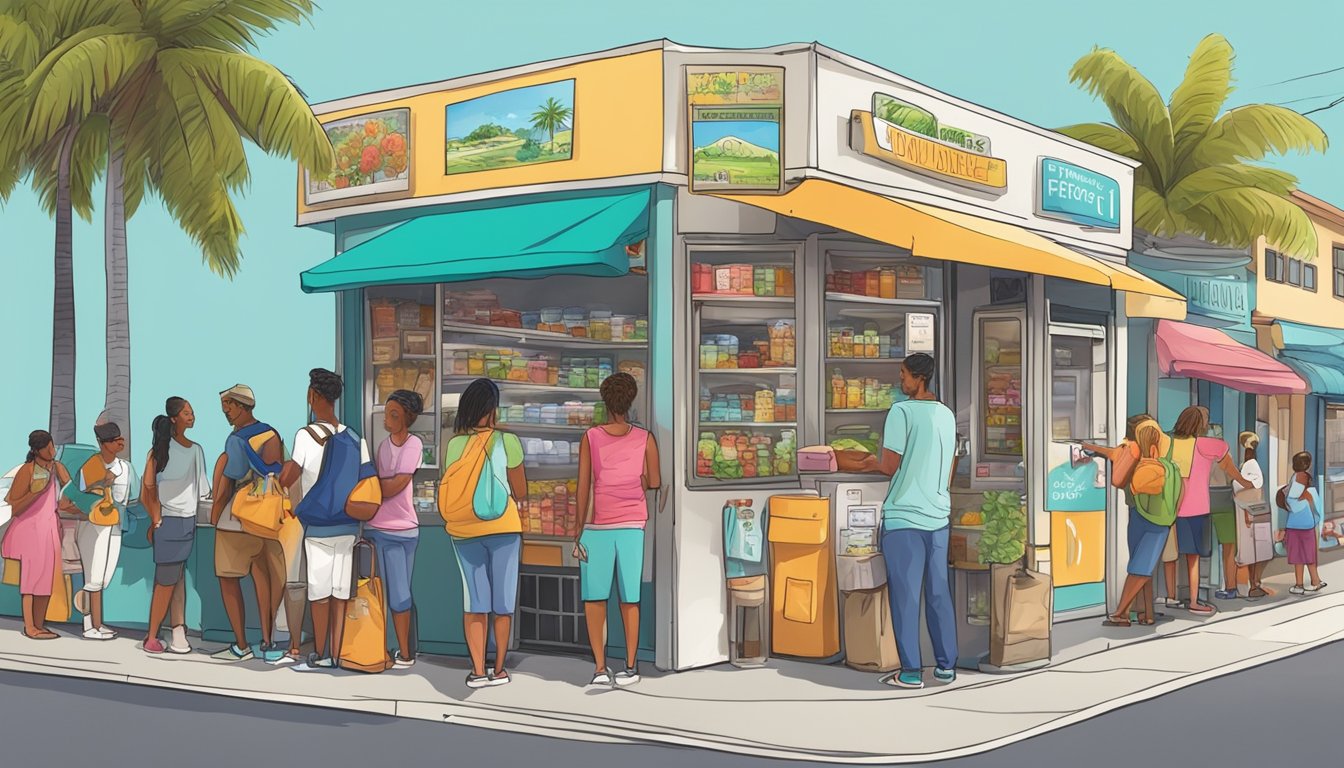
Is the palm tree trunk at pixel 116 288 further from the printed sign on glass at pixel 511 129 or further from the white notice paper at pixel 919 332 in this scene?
the white notice paper at pixel 919 332

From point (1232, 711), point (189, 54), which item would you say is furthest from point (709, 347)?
point (189, 54)

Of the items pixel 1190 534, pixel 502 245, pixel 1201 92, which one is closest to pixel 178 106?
pixel 502 245

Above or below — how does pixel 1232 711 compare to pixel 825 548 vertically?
below

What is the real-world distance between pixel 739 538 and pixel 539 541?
1690 mm

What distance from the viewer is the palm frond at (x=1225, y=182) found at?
23.6 meters

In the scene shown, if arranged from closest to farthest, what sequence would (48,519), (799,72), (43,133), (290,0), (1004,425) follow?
(799,72) < (48,519) < (1004,425) < (43,133) < (290,0)

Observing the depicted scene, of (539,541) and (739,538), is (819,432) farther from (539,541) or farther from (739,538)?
(539,541)

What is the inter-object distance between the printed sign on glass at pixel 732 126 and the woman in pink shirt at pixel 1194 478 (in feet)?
16.9

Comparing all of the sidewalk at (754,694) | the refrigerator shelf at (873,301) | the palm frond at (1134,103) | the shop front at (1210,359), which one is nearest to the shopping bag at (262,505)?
the sidewalk at (754,694)

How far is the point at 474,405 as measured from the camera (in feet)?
29.7

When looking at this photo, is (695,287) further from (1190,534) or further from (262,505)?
(1190,534)

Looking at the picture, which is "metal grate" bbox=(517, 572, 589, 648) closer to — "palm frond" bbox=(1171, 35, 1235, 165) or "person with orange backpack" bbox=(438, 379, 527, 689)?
"person with orange backpack" bbox=(438, 379, 527, 689)

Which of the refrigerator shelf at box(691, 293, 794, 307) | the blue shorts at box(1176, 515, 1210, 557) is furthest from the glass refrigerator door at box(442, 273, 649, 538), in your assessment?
the blue shorts at box(1176, 515, 1210, 557)

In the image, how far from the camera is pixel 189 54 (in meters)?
16.7
